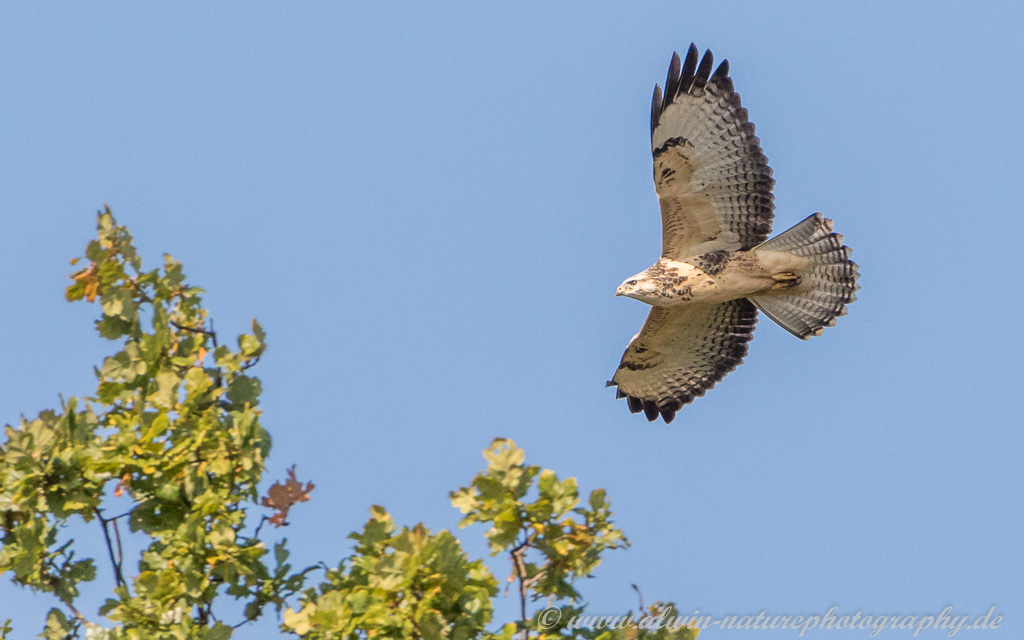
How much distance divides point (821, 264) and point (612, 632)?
542 cm

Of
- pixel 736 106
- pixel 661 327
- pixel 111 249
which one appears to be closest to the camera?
pixel 111 249

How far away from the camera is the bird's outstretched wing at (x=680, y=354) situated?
31.5 feet

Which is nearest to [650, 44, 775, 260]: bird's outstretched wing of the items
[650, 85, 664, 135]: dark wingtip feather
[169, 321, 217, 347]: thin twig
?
[650, 85, 664, 135]: dark wingtip feather

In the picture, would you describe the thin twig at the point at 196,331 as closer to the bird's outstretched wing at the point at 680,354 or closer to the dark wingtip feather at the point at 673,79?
the dark wingtip feather at the point at 673,79

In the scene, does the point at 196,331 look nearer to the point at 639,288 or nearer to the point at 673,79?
the point at 639,288

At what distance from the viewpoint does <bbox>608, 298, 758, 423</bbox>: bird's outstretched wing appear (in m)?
9.61

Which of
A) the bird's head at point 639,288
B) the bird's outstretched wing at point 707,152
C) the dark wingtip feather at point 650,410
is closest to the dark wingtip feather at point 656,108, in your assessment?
the bird's outstretched wing at point 707,152

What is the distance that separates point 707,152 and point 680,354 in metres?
2.12

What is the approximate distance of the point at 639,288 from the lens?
8.71 metres

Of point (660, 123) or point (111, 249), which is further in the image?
point (660, 123)

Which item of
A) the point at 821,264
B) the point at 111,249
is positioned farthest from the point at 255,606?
the point at 821,264

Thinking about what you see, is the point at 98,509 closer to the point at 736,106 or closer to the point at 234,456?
the point at 234,456

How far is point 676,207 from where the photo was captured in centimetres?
875

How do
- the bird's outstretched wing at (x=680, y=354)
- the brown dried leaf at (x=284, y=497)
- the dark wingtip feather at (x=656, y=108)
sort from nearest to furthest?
the brown dried leaf at (x=284, y=497) → the dark wingtip feather at (x=656, y=108) → the bird's outstretched wing at (x=680, y=354)
